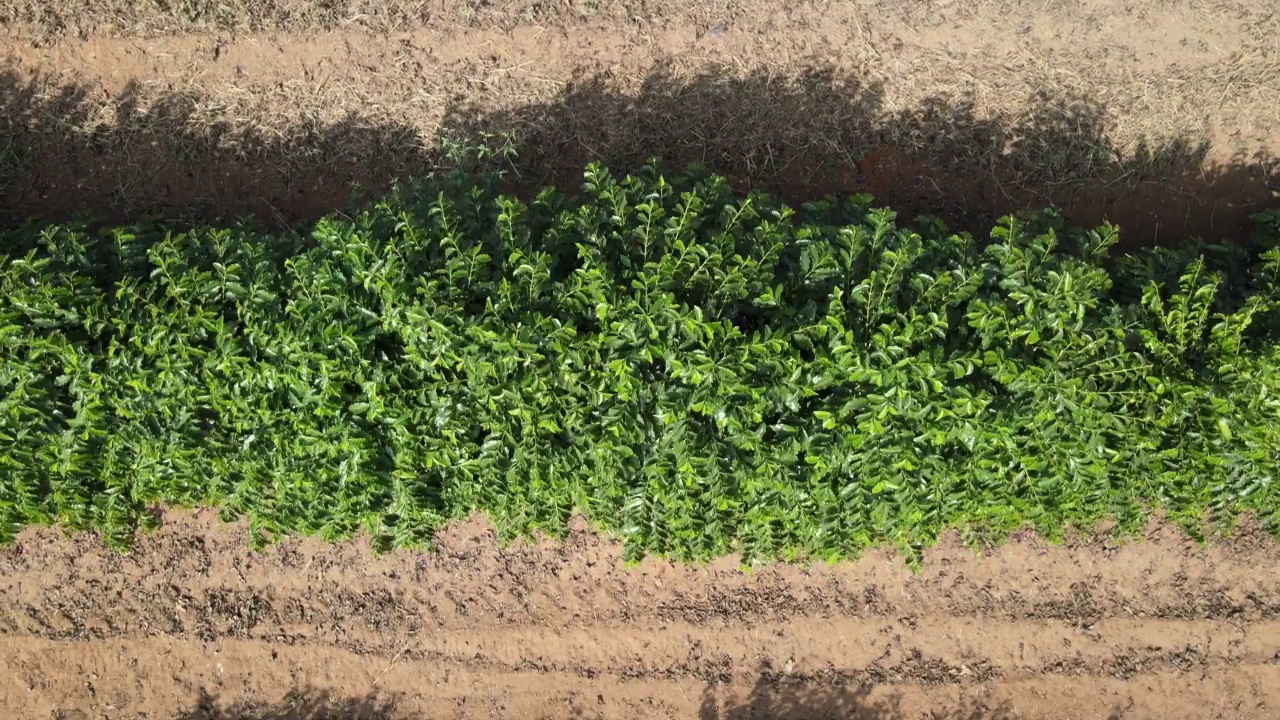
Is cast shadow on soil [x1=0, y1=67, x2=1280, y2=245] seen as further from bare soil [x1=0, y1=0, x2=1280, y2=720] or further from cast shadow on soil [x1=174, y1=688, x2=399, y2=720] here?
cast shadow on soil [x1=174, y1=688, x2=399, y2=720]

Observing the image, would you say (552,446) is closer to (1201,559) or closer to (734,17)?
(734,17)

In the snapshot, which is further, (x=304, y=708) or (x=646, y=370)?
(x=304, y=708)

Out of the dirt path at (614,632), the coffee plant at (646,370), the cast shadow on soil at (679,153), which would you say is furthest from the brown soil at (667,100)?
the dirt path at (614,632)

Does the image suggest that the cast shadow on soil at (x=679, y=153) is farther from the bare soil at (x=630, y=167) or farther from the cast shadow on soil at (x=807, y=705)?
the cast shadow on soil at (x=807, y=705)

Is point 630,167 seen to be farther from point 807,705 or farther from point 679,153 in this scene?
point 807,705

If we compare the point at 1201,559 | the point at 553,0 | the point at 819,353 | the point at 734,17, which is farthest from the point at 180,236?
the point at 1201,559

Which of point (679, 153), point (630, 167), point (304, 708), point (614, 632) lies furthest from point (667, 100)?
point (304, 708)

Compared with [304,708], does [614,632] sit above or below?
above

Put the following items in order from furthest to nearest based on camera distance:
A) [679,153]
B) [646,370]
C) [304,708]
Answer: [679,153], [304,708], [646,370]
